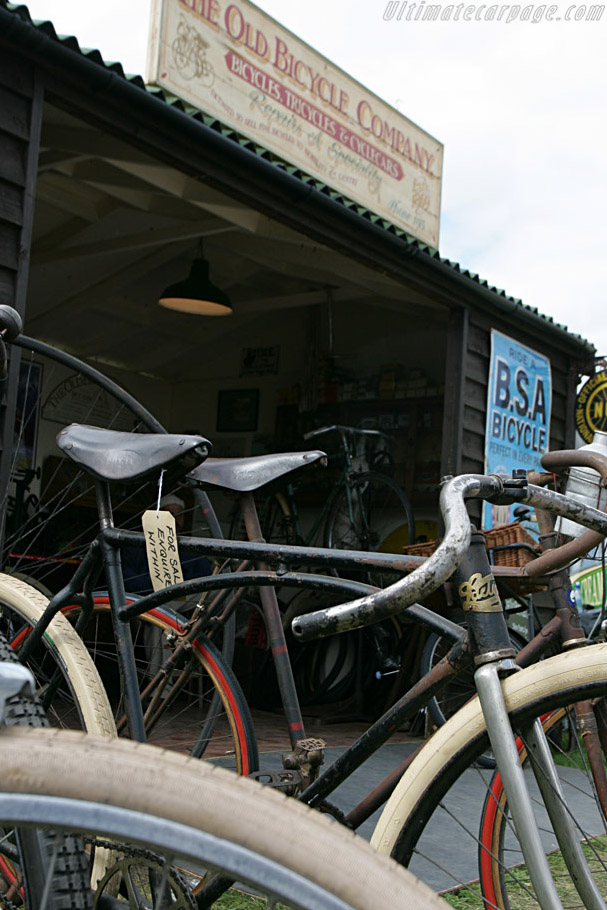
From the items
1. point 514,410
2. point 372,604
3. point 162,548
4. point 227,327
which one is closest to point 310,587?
point 162,548

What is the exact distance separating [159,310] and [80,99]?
15.1ft

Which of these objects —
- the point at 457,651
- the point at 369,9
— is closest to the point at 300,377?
the point at 369,9

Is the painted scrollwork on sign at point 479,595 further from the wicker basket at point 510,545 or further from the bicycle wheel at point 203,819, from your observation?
the wicker basket at point 510,545

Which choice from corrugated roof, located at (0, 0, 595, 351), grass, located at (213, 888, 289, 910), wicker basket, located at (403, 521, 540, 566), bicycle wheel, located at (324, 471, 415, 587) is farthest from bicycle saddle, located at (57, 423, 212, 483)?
bicycle wheel, located at (324, 471, 415, 587)

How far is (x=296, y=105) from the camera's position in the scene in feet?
18.7

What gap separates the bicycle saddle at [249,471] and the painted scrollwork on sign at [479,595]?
2.51ft

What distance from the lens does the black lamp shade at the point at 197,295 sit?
255 inches

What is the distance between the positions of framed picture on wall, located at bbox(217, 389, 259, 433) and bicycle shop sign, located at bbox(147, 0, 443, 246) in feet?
9.28

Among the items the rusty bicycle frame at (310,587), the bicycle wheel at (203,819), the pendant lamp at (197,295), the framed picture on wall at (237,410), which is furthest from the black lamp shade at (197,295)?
the bicycle wheel at (203,819)

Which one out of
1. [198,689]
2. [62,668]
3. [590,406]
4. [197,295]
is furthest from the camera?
[590,406]

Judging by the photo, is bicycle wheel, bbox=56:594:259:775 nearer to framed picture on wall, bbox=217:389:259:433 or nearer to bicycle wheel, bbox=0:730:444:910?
bicycle wheel, bbox=0:730:444:910

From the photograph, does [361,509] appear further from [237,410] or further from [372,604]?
[372,604]

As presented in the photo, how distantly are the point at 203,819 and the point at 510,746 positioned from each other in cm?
65

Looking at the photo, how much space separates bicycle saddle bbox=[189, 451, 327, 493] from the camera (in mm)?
2045
